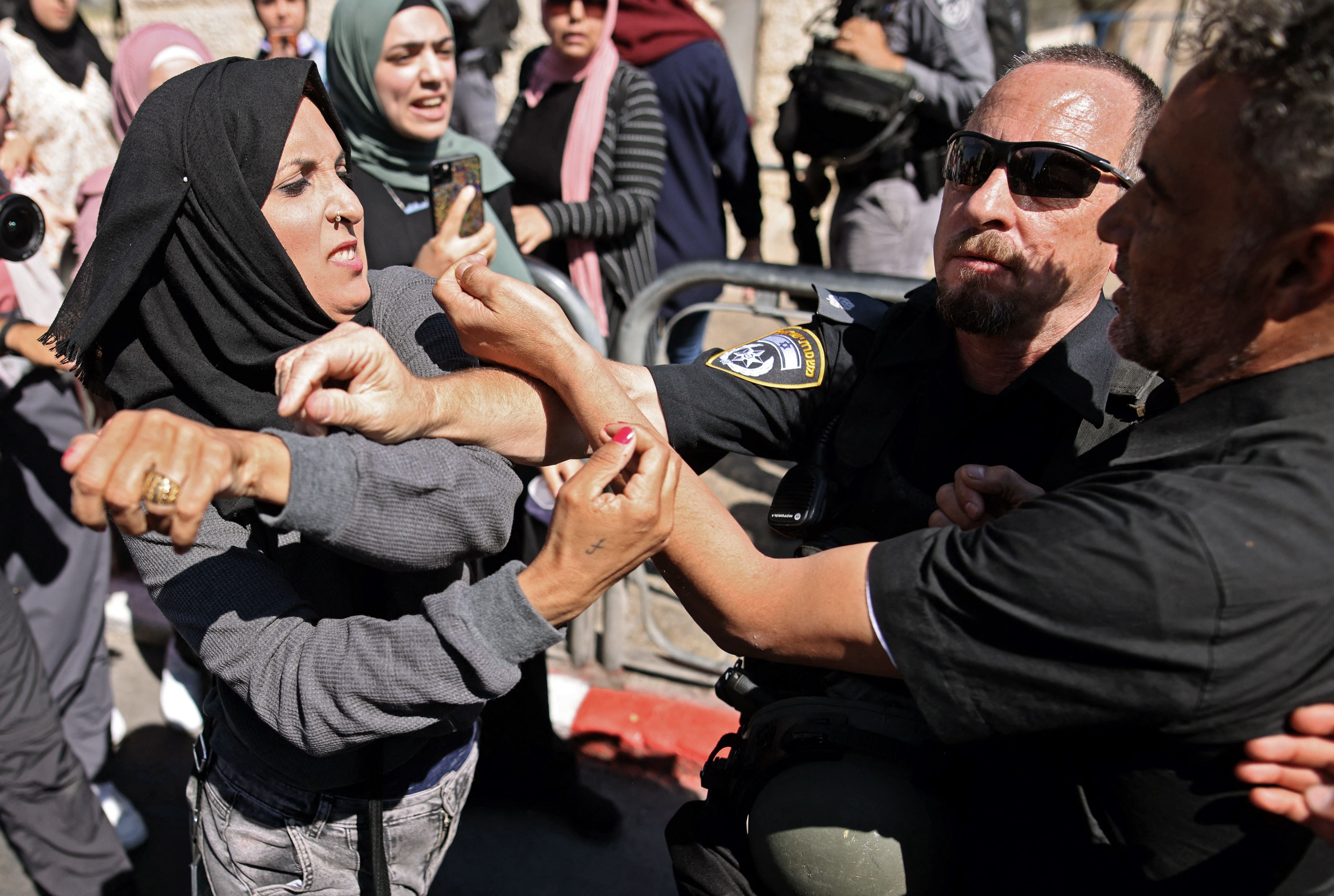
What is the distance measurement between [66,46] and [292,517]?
4.27m

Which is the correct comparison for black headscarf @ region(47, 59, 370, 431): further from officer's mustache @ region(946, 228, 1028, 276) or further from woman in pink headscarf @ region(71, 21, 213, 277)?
woman in pink headscarf @ region(71, 21, 213, 277)

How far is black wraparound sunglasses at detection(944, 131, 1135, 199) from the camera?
160 cm

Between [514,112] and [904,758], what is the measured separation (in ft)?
10.1

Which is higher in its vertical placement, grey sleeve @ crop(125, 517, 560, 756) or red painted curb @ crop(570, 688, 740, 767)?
grey sleeve @ crop(125, 517, 560, 756)

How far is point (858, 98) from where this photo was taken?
3766mm

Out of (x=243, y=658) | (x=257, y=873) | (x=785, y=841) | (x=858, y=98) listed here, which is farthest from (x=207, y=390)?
(x=858, y=98)

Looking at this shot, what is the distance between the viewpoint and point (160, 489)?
101cm

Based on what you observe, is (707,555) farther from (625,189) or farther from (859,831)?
(625,189)

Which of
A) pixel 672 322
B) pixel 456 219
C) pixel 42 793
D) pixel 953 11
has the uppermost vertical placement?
pixel 953 11

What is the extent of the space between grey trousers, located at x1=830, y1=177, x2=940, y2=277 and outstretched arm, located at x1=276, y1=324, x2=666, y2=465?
252cm

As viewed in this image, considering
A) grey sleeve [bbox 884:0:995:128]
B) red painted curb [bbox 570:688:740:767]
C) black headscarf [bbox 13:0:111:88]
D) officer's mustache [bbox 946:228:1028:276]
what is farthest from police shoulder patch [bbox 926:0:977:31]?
black headscarf [bbox 13:0:111:88]

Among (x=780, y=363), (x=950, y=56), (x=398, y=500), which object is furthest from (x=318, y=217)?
(x=950, y=56)

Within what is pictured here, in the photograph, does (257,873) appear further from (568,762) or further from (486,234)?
(486,234)

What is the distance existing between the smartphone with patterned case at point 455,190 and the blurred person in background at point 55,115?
4.61ft
